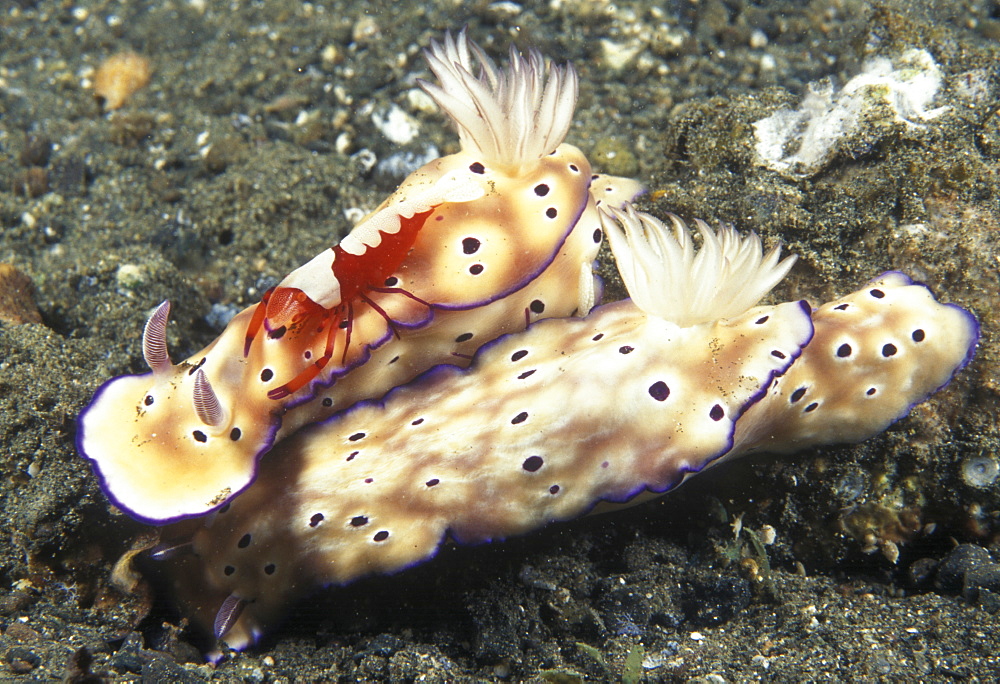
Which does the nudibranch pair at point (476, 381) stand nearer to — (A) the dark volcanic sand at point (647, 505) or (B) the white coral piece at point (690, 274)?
(B) the white coral piece at point (690, 274)

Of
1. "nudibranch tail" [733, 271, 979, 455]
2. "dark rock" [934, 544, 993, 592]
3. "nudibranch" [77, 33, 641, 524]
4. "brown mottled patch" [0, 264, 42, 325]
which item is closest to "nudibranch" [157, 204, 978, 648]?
"nudibranch tail" [733, 271, 979, 455]

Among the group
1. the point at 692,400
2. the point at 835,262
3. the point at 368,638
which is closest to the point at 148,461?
the point at 368,638

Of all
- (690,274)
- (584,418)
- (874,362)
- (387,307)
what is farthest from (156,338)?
(874,362)

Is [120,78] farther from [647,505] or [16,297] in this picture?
[647,505]

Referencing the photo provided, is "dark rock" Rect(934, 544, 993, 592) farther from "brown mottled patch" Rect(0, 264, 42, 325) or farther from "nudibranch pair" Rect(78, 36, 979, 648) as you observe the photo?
"brown mottled patch" Rect(0, 264, 42, 325)

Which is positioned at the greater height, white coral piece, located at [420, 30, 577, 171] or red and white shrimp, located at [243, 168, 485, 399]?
white coral piece, located at [420, 30, 577, 171]

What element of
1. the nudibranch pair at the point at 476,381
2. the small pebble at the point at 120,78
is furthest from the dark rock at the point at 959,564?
the small pebble at the point at 120,78
